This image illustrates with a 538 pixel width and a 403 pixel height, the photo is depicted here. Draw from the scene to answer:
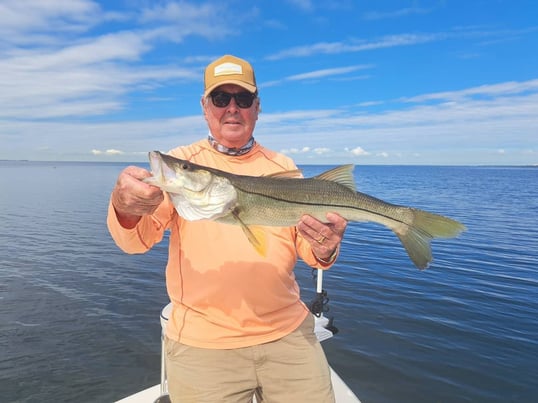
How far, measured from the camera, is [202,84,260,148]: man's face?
425cm

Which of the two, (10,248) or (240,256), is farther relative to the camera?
(10,248)

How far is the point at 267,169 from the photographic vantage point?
14.4 feet

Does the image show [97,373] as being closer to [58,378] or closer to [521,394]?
[58,378]

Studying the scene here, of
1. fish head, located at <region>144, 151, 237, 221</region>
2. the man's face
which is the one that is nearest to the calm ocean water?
the man's face

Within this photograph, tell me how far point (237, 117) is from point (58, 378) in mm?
8102

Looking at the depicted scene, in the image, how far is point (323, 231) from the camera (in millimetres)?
3633

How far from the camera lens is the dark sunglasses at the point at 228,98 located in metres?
4.24

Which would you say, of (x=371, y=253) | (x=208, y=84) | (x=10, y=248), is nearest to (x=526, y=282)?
(x=371, y=253)

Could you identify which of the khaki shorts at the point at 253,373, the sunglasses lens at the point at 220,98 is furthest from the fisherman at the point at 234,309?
the sunglasses lens at the point at 220,98

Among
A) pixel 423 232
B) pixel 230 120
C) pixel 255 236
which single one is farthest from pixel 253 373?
A: pixel 230 120

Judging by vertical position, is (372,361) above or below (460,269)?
below

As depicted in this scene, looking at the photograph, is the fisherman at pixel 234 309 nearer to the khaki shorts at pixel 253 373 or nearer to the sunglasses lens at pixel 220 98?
the khaki shorts at pixel 253 373

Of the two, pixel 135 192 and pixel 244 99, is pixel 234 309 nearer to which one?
pixel 135 192

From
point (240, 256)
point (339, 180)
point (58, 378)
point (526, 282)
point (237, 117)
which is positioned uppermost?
point (237, 117)
